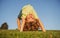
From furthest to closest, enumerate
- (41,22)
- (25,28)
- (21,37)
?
1. (25,28)
2. (41,22)
3. (21,37)

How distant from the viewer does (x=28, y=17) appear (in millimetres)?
6457

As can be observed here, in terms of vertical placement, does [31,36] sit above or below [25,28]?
below

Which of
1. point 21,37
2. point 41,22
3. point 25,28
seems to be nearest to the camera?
point 21,37

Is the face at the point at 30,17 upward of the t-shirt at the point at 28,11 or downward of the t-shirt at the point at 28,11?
downward

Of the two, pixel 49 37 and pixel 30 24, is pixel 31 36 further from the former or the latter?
pixel 30 24

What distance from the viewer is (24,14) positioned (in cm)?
652

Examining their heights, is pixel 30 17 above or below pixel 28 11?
below

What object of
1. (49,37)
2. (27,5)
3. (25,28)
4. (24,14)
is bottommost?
(49,37)

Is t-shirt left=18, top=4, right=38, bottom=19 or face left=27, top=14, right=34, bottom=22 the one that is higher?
t-shirt left=18, top=4, right=38, bottom=19

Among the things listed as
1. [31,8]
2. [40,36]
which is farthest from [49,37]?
[31,8]

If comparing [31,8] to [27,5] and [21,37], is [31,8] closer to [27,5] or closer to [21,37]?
[27,5]

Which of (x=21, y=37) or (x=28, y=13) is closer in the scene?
(x=21, y=37)

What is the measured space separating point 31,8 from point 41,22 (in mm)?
728

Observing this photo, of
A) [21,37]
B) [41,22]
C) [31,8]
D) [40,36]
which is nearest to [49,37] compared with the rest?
[40,36]
